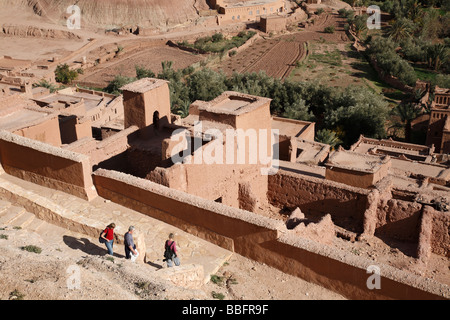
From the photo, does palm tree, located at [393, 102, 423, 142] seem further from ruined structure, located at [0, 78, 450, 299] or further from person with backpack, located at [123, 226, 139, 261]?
person with backpack, located at [123, 226, 139, 261]

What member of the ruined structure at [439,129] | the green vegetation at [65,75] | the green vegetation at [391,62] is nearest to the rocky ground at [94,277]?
the ruined structure at [439,129]

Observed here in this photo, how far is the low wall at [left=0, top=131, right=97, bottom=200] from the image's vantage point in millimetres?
12461

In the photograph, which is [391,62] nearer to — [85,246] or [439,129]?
[439,129]

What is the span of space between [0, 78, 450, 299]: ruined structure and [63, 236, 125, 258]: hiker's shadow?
1710mm

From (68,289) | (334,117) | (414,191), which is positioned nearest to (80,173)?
(68,289)

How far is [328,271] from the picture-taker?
947 centimetres

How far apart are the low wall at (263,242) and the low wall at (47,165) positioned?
0.47 metres

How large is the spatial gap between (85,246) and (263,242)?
3997 mm

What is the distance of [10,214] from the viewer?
458 inches

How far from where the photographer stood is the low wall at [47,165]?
40.9 ft

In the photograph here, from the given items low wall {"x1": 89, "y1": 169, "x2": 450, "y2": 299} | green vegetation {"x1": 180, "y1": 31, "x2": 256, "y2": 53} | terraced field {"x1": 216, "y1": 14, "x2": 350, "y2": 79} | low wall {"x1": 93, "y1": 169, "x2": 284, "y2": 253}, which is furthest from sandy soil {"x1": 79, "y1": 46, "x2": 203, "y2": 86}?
low wall {"x1": 89, "y1": 169, "x2": 450, "y2": 299}

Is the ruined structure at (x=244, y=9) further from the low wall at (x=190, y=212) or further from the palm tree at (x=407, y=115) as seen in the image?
the low wall at (x=190, y=212)

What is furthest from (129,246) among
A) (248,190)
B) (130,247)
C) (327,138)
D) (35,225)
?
(327,138)

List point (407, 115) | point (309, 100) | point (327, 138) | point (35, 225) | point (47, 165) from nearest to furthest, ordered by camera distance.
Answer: point (35, 225) < point (47, 165) < point (327, 138) < point (407, 115) < point (309, 100)
